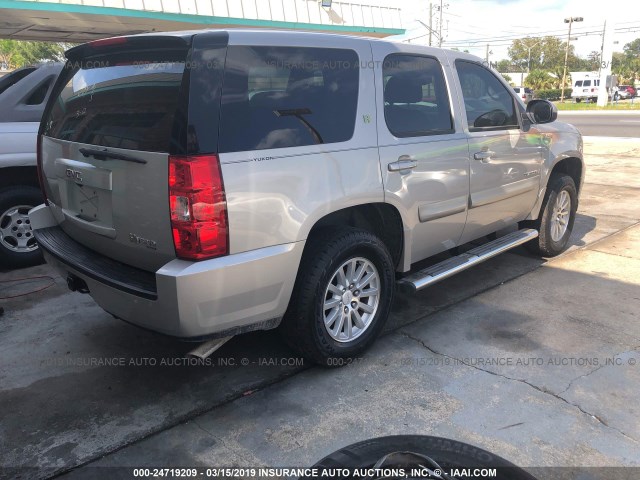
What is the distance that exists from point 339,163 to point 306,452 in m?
1.58

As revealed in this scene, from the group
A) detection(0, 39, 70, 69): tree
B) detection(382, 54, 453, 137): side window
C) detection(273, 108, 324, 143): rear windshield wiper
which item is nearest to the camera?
detection(273, 108, 324, 143): rear windshield wiper

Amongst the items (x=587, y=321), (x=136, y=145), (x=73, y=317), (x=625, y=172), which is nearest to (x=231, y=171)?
(x=136, y=145)

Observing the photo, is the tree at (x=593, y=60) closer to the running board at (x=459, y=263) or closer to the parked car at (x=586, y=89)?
the parked car at (x=586, y=89)

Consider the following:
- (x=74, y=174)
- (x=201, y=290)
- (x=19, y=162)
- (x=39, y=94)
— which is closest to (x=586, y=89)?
(x=39, y=94)

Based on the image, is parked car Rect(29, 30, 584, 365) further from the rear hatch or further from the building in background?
the building in background

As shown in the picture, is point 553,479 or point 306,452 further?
A: point 306,452

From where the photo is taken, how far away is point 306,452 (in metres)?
2.67

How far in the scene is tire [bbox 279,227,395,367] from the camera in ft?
10.3

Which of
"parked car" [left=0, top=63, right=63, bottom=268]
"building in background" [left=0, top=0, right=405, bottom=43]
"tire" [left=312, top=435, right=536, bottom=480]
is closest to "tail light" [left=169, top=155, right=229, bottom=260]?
"tire" [left=312, top=435, right=536, bottom=480]

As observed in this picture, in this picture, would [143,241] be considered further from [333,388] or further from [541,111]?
[541,111]

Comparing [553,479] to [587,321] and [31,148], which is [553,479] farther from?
[31,148]

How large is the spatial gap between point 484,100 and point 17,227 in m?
4.52

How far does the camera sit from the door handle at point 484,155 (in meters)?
4.16

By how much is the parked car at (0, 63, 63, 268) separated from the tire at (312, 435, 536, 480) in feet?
14.7
